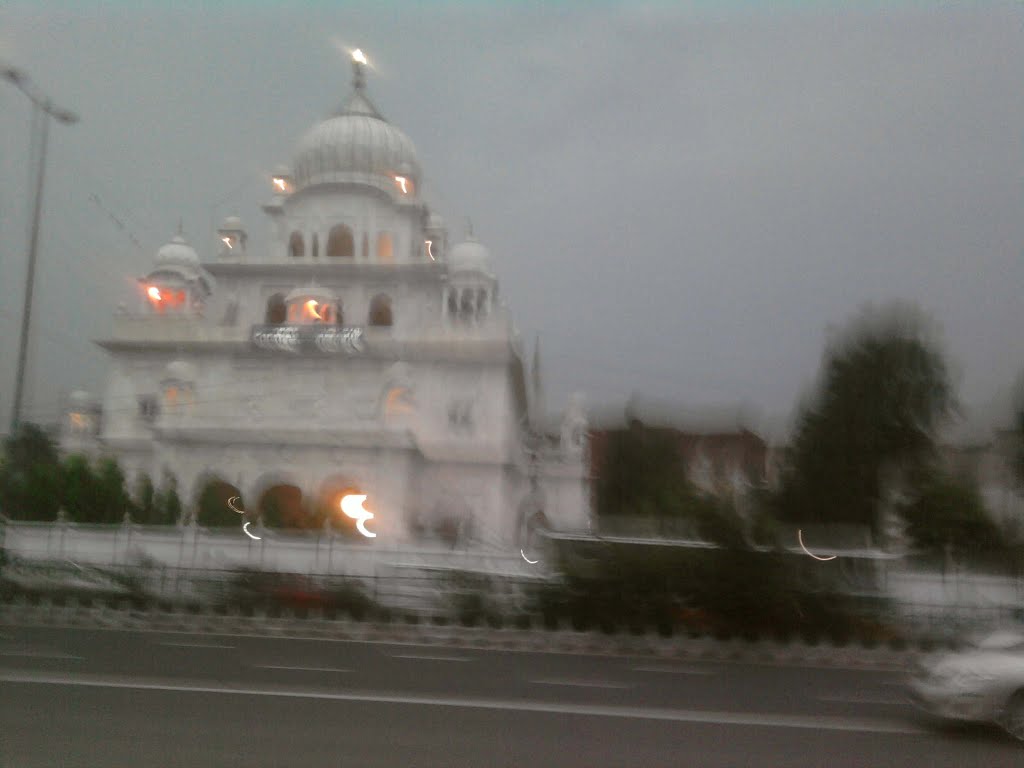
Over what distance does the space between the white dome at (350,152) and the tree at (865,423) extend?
18113 millimetres

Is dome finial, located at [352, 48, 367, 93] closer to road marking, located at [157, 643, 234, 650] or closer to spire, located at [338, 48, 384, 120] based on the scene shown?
spire, located at [338, 48, 384, 120]

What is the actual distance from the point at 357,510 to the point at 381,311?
933cm

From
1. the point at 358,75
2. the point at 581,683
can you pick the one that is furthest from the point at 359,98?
the point at 581,683

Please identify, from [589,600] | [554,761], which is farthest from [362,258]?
[554,761]

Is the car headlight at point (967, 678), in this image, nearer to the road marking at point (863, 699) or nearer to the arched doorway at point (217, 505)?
the road marking at point (863, 699)

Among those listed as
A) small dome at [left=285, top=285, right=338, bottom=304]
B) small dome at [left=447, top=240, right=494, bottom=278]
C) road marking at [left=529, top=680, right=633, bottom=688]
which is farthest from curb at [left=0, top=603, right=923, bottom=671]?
small dome at [left=447, top=240, right=494, bottom=278]

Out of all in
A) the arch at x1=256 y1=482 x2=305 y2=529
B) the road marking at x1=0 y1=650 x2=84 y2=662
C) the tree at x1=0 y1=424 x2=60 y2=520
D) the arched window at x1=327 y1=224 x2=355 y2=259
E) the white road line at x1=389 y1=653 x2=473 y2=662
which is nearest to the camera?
the road marking at x1=0 y1=650 x2=84 y2=662

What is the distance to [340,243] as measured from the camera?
3891cm

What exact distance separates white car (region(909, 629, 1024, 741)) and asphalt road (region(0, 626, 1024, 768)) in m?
0.25

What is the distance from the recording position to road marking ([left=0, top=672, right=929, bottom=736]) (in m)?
9.89

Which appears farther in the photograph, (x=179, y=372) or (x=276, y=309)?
(x=276, y=309)

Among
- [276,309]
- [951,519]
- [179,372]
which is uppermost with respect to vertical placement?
Result: [276,309]

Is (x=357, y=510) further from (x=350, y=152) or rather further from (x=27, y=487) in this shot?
(x=350, y=152)

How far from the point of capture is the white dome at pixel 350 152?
3881 cm
